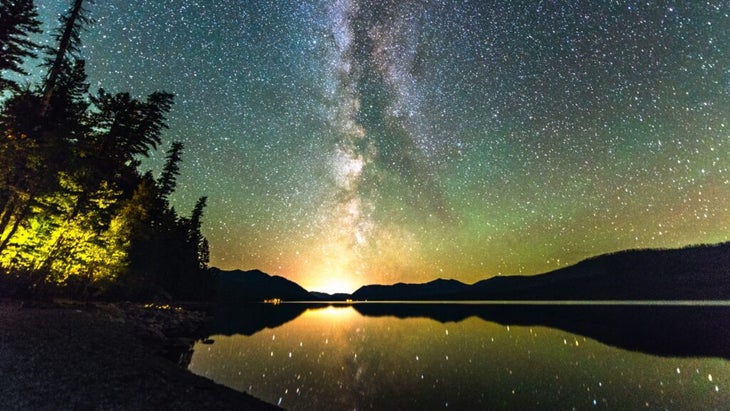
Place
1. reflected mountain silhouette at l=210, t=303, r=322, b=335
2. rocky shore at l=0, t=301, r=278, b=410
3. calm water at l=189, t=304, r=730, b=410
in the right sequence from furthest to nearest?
reflected mountain silhouette at l=210, t=303, r=322, b=335
calm water at l=189, t=304, r=730, b=410
rocky shore at l=0, t=301, r=278, b=410

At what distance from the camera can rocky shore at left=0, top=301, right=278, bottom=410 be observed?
1038 centimetres

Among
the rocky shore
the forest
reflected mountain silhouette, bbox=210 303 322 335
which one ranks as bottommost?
reflected mountain silhouette, bbox=210 303 322 335

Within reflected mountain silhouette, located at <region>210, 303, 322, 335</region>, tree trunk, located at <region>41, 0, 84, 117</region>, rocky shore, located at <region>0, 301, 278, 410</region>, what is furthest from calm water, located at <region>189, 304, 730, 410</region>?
tree trunk, located at <region>41, 0, 84, 117</region>

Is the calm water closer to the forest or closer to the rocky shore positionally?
the rocky shore

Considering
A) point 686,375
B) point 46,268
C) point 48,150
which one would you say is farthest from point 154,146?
point 686,375

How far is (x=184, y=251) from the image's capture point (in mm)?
77625

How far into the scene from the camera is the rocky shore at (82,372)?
10383 mm

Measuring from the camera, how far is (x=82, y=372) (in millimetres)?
13031

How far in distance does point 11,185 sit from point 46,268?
7.51m

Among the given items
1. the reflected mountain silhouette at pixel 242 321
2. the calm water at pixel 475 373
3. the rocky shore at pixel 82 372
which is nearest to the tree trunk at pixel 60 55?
the rocky shore at pixel 82 372

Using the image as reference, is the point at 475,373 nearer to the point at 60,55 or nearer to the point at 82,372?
the point at 82,372

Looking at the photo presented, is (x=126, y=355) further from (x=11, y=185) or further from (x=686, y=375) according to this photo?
(x=686, y=375)

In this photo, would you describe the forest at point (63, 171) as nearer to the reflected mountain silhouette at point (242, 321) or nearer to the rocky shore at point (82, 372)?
the rocky shore at point (82, 372)

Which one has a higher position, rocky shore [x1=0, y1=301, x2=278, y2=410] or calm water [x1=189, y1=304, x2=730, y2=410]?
rocky shore [x1=0, y1=301, x2=278, y2=410]
